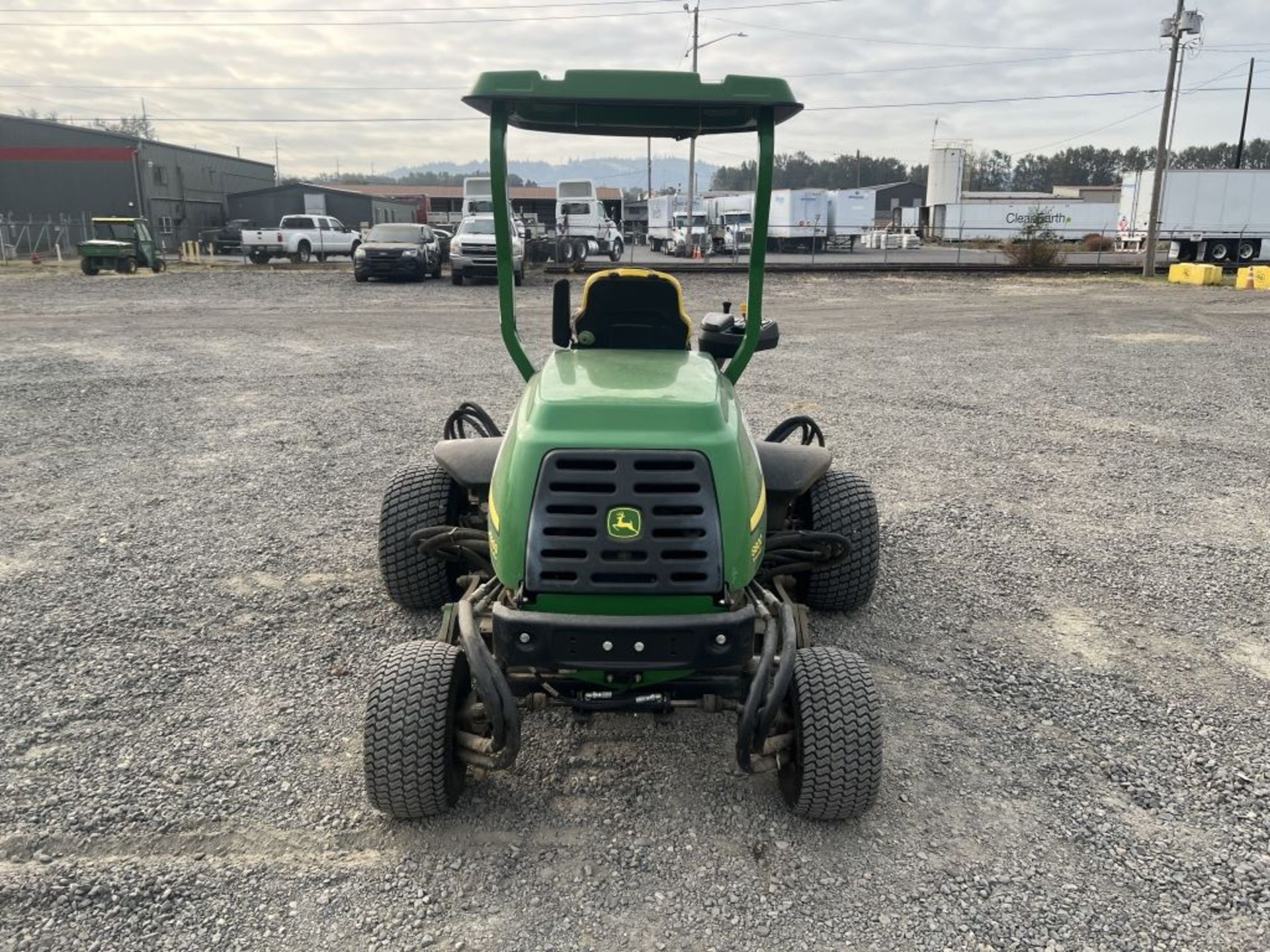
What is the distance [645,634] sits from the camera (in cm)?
300

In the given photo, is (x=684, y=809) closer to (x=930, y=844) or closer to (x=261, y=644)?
(x=930, y=844)

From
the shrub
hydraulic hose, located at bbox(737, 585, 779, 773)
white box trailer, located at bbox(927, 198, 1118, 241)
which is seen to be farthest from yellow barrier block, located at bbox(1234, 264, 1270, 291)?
white box trailer, located at bbox(927, 198, 1118, 241)

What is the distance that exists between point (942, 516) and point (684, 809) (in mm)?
3786

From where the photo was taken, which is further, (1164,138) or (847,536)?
(1164,138)

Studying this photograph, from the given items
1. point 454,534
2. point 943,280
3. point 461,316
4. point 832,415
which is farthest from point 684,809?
point 943,280

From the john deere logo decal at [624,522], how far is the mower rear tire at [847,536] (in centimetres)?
179

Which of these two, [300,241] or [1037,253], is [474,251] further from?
[1037,253]

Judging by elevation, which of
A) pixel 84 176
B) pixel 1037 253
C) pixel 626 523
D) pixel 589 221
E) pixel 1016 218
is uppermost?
pixel 84 176

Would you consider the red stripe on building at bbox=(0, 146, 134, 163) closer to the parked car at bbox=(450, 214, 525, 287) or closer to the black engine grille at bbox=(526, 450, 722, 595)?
the parked car at bbox=(450, 214, 525, 287)

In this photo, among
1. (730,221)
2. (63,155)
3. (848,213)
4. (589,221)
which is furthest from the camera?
(730,221)

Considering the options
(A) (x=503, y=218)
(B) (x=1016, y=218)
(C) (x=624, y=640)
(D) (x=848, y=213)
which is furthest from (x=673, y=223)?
(C) (x=624, y=640)

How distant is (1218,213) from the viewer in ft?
108

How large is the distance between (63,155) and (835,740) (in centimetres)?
5206

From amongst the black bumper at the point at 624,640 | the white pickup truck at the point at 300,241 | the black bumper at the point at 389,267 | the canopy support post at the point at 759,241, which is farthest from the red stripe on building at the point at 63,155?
the black bumper at the point at 624,640
